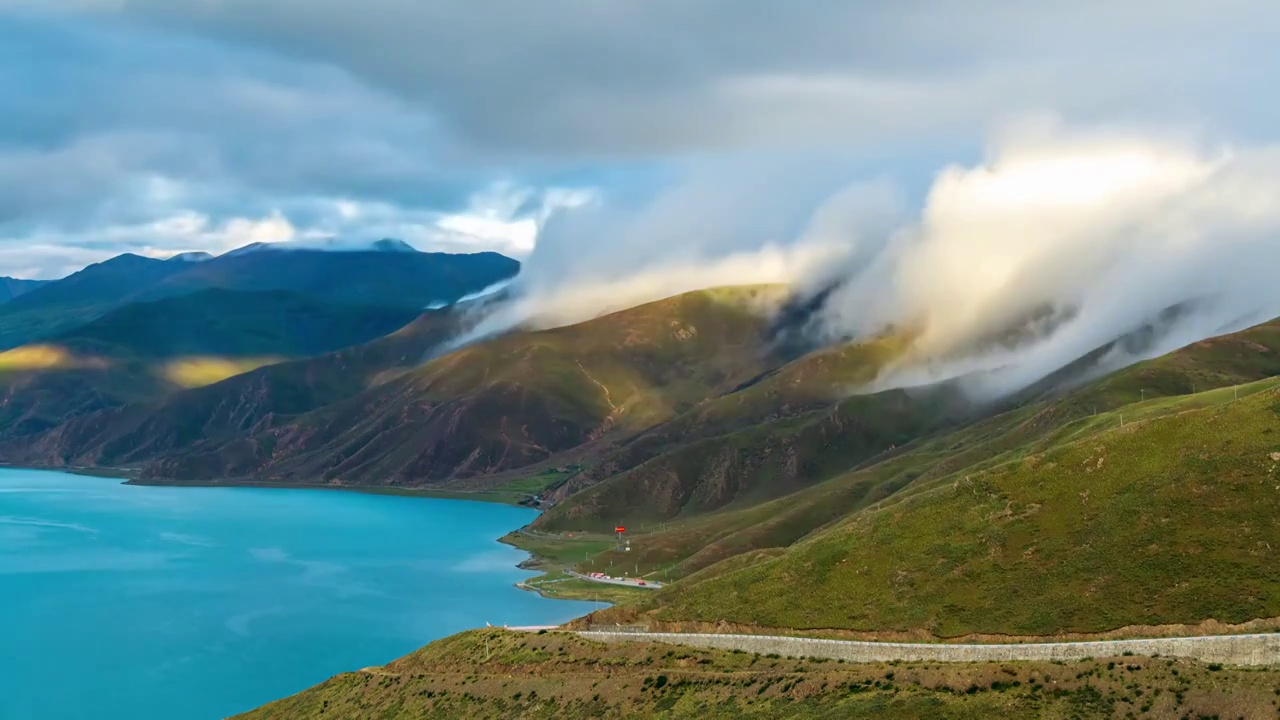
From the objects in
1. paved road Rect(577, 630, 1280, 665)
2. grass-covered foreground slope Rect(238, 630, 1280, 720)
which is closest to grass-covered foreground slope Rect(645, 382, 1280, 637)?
paved road Rect(577, 630, 1280, 665)

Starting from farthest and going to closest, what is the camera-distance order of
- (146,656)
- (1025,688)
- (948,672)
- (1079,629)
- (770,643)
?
(146,656)
(770,643)
(1079,629)
(948,672)
(1025,688)

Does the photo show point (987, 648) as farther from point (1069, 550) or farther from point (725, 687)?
point (725, 687)

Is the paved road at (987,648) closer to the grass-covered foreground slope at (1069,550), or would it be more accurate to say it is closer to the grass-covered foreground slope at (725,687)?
the grass-covered foreground slope at (725,687)

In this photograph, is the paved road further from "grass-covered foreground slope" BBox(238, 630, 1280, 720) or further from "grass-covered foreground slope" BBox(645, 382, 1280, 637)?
"grass-covered foreground slope" BBox(645, 382, 1280, 637)

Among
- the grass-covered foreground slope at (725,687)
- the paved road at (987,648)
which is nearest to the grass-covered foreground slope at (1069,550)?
the paved road at (987,648)

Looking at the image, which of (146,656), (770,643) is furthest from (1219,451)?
(146,656)

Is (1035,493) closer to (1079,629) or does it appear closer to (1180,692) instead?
(1079,629)
